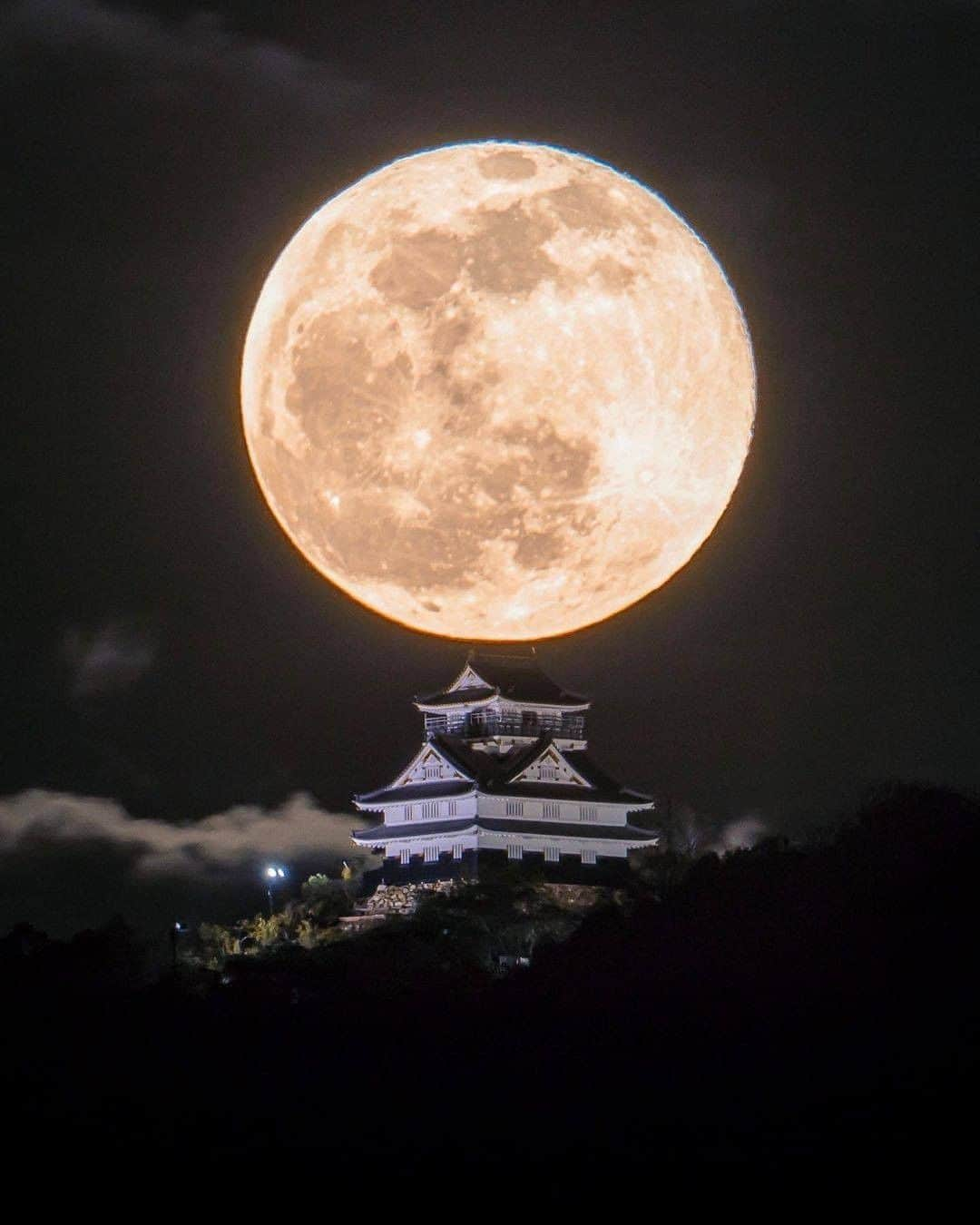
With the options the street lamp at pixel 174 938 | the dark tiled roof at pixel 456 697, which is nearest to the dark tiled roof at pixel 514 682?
the dark tiled roof at pixel 456 697

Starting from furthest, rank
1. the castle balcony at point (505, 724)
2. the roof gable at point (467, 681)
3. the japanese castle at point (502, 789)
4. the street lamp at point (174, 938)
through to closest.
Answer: the roof gable at point (467, 681), the castle balcony at point (505, 724), the japanese castle at point (502, 789), the street lamp at point (174, 938)

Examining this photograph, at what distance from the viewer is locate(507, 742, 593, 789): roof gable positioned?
256ft

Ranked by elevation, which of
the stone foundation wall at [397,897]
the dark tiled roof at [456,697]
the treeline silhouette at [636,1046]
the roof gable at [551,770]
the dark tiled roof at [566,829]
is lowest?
the treeline silhouette at [636,1046]

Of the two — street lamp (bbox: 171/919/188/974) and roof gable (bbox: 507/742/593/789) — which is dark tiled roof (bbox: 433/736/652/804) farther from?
street lamp (bbox: 171/919/188/974)

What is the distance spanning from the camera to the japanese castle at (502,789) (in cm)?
7662

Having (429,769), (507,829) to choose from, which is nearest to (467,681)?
(429,769)

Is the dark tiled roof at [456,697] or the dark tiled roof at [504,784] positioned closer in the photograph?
the dark tiled roof at [504,784]

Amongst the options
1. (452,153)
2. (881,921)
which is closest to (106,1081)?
(881,921)

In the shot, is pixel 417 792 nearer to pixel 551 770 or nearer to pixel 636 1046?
pixel 551 770

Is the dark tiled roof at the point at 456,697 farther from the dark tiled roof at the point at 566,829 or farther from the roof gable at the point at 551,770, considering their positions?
the dark tiled roof at the point at 566,829

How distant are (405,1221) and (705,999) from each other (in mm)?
4830

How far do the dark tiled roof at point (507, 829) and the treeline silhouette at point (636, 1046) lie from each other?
33.9 meters

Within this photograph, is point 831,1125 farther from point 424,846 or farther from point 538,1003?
point 424,846

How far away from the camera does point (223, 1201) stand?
106 feet
